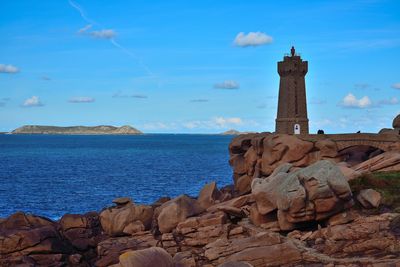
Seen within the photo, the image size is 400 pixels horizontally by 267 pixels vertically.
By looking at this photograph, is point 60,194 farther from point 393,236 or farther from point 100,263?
point 393,236

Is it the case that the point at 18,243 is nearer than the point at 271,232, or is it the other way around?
the point at 271,232

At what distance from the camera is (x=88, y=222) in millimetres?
39844

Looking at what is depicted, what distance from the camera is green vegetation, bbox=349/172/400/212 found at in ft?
100

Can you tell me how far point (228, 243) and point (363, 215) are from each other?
7322 mm

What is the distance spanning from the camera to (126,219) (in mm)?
37344

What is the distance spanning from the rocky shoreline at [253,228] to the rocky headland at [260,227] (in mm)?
52

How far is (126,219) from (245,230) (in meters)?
9.44

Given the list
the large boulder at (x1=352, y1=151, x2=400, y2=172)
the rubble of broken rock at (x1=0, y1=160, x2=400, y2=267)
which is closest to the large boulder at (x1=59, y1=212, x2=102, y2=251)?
the rubble of broken rock at (x1=0, y1=160, x2=400, y2=267)

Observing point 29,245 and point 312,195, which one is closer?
point 312,195

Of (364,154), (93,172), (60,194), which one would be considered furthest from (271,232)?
(93,172)

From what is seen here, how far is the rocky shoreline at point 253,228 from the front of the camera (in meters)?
26.6

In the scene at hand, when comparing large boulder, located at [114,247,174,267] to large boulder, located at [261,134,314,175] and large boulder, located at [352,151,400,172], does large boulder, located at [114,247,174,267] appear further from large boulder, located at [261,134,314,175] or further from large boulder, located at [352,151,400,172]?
large boulder, located at [261,134,314,175]

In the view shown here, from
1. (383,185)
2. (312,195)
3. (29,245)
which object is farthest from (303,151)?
(29,245)

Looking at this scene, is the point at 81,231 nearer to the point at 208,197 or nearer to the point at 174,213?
the point at 174,213
